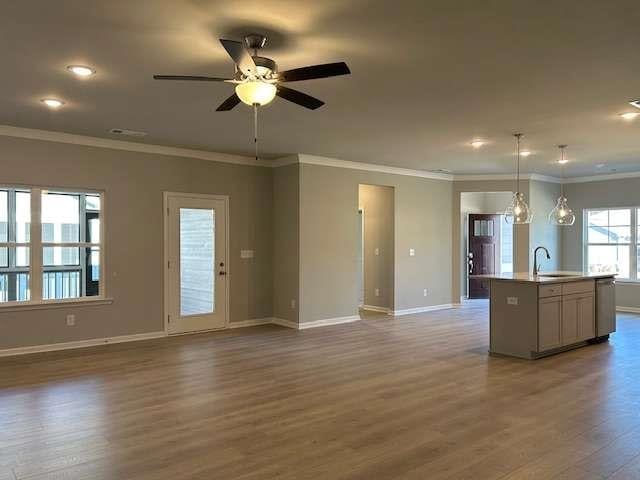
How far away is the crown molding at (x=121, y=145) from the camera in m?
5.68

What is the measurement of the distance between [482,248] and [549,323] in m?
6.03

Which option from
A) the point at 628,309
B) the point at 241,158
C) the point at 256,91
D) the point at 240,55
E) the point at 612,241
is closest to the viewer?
the point at 240,55

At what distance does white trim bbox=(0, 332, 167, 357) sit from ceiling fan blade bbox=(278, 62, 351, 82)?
15.3 feet

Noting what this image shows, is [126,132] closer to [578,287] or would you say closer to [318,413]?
[318,413]

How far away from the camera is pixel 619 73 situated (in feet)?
12.2

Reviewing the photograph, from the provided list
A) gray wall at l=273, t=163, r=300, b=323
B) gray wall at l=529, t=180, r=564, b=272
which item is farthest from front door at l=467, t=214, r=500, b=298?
gray wall at l=273, t=163, r=300, b=323

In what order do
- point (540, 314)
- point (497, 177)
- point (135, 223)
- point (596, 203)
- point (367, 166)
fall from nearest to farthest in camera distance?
point (540, 314)
point (135, 223)
point (367, 166)
point (497, 177)
point (596, 203)

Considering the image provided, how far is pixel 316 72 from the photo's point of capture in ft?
9.30

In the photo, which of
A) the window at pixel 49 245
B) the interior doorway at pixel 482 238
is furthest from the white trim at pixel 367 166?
the window at pixel 49 245

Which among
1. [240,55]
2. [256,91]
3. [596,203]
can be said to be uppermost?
[240,55]

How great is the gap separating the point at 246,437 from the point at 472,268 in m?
9.03

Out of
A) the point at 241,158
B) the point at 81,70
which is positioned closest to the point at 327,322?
the point at 241,158

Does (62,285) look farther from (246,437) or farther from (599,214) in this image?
(599,214)

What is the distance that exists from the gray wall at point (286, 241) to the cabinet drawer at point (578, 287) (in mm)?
3577
